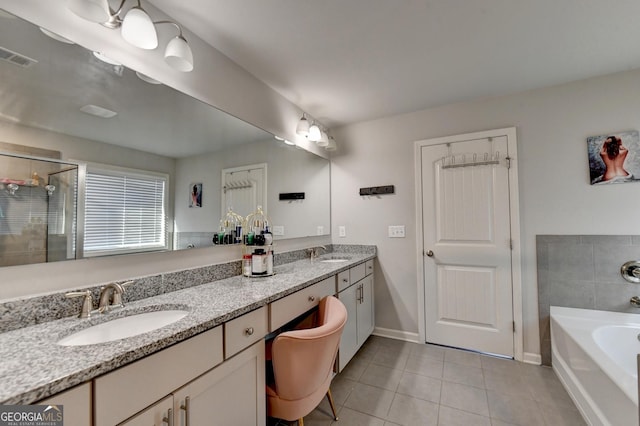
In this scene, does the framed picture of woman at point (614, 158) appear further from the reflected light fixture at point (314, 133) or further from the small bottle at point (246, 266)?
the small bottle at point (246, 266)

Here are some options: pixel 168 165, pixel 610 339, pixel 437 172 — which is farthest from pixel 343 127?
pixel 610 339

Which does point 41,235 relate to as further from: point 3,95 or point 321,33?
point 321,33

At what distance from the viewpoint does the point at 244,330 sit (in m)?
1.15

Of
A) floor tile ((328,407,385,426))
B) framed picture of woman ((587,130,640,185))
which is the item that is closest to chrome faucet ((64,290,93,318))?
floor tile ((328,407,385,426))

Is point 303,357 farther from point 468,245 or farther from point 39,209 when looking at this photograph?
point 468,245

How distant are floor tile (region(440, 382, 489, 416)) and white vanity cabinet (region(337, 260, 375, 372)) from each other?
69 cm

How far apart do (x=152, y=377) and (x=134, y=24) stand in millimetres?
1350

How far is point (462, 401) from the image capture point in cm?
177

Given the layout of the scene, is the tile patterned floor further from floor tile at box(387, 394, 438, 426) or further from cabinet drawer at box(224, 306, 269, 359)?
cabinet drawer at box(224, 306, 269, 359)

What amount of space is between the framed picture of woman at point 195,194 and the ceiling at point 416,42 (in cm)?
89

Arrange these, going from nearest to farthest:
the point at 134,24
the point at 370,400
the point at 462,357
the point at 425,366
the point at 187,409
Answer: the point at 187,409, the point at 134,24, the point at 370,400, the point at 425,366, the point at 462,357

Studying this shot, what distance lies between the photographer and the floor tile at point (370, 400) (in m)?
1.70

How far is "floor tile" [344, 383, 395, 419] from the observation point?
66.7 inches

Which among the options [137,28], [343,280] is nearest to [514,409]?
[343,280]
